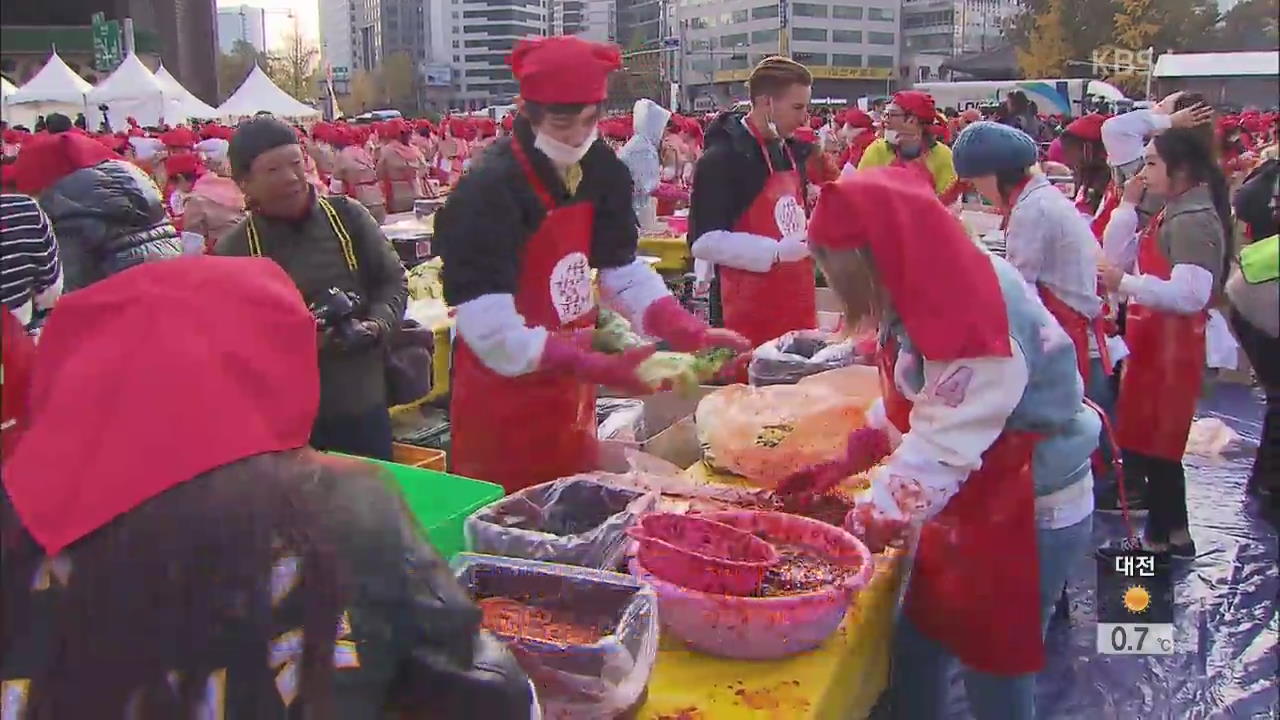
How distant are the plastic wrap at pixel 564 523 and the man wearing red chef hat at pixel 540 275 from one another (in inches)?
10.6

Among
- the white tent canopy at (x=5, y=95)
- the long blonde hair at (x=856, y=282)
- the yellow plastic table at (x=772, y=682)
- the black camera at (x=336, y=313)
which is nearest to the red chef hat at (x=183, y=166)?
the black camera at (x=336, y=313)

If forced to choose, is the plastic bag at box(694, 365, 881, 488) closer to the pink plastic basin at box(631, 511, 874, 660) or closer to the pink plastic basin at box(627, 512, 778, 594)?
the pink plastic basin at box(627, 512, 778, 594)

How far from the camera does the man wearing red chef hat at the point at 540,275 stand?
94.8 inches

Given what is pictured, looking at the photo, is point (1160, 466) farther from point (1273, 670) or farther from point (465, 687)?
point (465, 687)

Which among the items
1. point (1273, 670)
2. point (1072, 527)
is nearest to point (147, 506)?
point (1072, 527)

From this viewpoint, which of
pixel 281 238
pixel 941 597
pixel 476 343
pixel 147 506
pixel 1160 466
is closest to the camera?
pixel 147 506

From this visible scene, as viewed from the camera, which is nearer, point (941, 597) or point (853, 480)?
point (941, 597)

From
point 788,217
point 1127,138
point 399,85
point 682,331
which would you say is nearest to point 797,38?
point 399,85

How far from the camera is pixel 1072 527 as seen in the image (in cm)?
214

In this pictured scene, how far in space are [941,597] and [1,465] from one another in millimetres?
1685

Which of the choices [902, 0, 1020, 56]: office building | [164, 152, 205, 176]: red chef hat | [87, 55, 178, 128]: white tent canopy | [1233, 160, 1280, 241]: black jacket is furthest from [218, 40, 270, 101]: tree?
[1233, 160, 1280, 241]: black jacket

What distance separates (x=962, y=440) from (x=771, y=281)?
219cm

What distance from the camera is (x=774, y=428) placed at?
2564 millimetres

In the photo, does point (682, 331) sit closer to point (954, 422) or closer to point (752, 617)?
point (954, 422)
